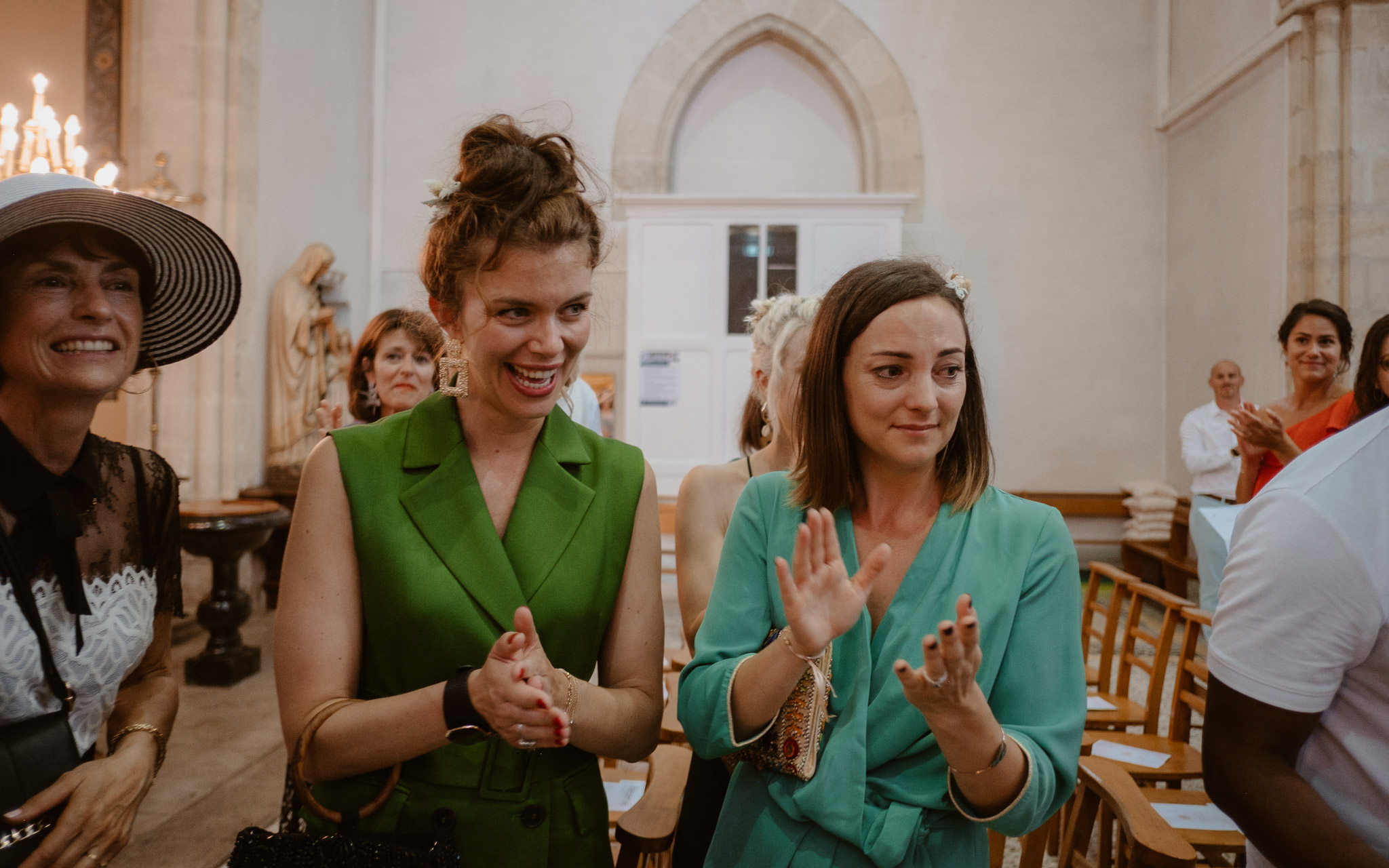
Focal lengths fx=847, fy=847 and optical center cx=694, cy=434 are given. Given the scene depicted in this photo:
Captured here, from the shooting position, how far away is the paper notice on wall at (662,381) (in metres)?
7.86

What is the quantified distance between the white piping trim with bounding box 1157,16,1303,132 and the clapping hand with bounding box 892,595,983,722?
698 cm

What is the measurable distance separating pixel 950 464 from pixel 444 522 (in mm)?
869

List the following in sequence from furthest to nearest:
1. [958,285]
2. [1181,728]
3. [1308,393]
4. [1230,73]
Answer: [1230,73] < [1308,393] < [1181,728] < [958,285]

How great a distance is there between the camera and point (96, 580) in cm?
133

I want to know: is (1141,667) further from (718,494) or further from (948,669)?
(948,669)

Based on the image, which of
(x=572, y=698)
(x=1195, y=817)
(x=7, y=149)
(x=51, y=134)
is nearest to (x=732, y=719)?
(x=572, y=698)

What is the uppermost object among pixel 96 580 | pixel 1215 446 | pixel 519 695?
pixel 1215 446

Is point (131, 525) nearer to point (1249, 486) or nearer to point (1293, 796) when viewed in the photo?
point (1293, 796)

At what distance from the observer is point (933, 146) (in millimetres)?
8391

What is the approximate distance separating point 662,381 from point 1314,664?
6.86m

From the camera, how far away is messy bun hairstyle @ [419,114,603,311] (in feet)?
4.23

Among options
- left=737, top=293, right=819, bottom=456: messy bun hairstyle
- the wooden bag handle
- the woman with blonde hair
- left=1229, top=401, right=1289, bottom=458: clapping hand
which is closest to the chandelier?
left=737, top=293, right=819, bottom=456: messy bun hairstyle

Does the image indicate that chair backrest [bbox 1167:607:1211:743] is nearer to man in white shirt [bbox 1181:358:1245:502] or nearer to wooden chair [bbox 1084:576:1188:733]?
wooden chair [bbox 1084:576:1188:733]

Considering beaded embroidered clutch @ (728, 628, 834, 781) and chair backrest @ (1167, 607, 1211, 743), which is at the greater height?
beaded embroidered clutch @ (728, 628, 834, 781)
